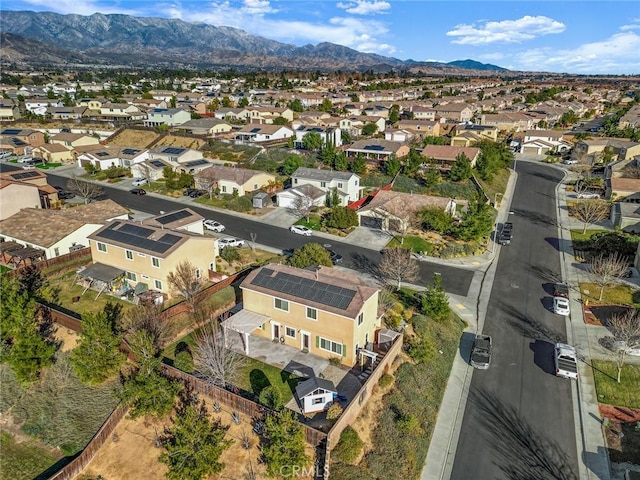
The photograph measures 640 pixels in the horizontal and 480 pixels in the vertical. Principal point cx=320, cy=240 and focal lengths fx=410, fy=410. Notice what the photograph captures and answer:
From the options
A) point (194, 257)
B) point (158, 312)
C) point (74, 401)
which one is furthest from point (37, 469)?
point (194, 257)

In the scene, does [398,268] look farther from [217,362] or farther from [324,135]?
[324,135]

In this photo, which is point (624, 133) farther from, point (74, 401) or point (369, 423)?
point (74, 401)

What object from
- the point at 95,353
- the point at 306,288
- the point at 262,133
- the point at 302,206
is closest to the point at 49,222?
the point at 95,353

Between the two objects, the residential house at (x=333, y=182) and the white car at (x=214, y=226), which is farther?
the residential house at (x=333, y=182)

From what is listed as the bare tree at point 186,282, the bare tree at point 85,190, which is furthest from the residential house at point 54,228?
the bare tree at point 85,190

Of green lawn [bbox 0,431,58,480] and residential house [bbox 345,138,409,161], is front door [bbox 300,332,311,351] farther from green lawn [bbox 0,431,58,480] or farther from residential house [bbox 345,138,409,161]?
residential house [bbox 345,138,409,161]

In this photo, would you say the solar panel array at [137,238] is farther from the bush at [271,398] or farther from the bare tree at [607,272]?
the bare tree at [607,272]

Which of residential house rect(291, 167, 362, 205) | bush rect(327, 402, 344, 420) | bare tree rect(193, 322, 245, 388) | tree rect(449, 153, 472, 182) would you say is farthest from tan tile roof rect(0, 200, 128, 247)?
tree rect(449, 153, 472, 182)

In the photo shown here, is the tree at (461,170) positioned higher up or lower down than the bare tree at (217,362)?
higher up
